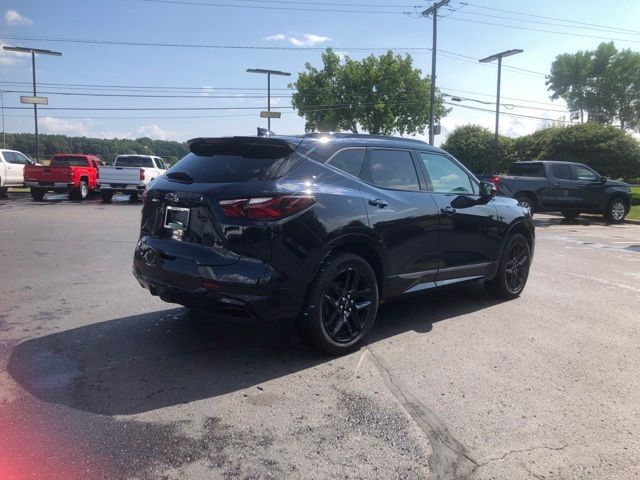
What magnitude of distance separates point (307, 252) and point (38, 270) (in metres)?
5.25

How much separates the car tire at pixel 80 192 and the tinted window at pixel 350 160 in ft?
68.4

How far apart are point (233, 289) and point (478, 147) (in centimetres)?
4034

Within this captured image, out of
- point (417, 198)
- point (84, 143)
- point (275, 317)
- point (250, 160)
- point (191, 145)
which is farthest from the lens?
point (84, 143)

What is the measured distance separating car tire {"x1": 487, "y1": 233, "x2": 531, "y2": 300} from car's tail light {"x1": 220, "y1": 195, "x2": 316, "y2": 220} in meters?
3.32

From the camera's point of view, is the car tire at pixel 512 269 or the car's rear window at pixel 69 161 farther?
the car's rear window at pixel 69 161

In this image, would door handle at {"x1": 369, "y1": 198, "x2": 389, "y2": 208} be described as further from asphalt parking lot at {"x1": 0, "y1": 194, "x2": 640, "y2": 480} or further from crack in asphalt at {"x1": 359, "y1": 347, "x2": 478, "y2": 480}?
crack in asphalt at {"x1": 359, "y1": 347, "x2": 478, "y2": 480}

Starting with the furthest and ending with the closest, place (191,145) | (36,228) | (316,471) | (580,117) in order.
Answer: (580,117)
(36,228)
(191,145)
(316,471)

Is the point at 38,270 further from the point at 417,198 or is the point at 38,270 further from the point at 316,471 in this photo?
the point at 316,471

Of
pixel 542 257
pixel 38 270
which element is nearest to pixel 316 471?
pixel 38 270

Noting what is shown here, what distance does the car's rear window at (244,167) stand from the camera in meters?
3.98

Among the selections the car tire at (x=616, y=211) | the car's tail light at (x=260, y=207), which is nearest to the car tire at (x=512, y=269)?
the car's tail light at (x=260, y=207)

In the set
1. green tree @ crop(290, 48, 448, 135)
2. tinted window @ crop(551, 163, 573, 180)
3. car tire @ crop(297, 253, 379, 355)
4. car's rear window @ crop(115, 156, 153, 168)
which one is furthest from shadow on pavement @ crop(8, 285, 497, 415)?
green tree @ crop(290, 48, 448, 135)

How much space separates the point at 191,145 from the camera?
14.9ft

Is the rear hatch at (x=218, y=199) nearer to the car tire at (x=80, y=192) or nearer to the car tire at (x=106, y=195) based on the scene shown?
the car tire at (x=106, y=195)
